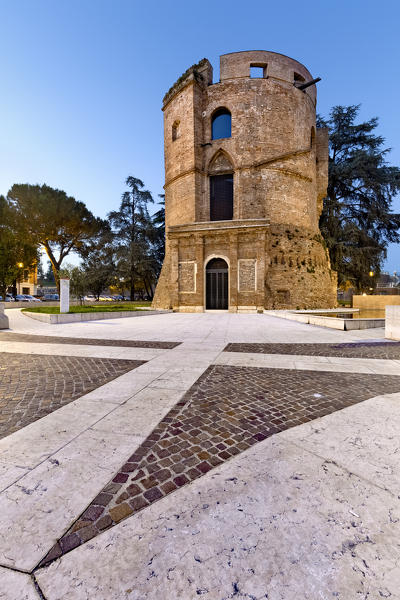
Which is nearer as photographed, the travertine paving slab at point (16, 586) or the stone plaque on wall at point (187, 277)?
the travertine paving slab at point (16, 586)

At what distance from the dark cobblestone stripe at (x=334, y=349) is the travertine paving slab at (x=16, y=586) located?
5252 millimetres

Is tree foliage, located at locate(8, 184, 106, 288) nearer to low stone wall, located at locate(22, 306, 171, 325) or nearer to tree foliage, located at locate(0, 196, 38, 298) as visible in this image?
tree foliage, located at locate(0, 196, 38, 298)

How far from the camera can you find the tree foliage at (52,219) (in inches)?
1240

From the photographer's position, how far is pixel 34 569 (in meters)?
1.21

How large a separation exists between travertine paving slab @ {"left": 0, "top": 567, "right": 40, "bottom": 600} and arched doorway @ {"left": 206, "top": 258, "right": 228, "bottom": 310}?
1933cm

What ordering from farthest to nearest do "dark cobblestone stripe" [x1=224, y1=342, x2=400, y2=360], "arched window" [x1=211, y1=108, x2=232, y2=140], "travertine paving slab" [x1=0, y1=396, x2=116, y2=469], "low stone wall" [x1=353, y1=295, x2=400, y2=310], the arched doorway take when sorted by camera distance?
"arched window" [x1=211, y1=108, x2=232, y2=140] < the arched doorway < "low stone wall" [x1=353, y1=295, x2=400, y2=310] < "dark cobblestone stripe" [x1=224, y1=342, x2=400, y2=360] < "travertine paving slab" [x1=0, y1=396, x2=116, y2=469]

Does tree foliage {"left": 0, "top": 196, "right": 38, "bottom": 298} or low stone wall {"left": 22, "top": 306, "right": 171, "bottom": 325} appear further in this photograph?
tree foliage {"left": 0, "top": 196, "right": 38, "bottom": 298}

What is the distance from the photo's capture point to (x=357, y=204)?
28.3 metres

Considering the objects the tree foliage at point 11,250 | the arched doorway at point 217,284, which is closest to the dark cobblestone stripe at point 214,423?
the arched doorway at point 217,284

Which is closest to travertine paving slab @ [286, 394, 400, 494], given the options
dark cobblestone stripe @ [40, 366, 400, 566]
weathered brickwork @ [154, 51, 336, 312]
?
dark cobblestone stripe @ [40, 366, 400, 566]

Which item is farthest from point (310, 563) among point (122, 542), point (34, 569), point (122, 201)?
point (122, 201)

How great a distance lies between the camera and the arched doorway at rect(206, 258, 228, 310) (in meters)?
20.4

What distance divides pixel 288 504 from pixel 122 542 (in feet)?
3.31

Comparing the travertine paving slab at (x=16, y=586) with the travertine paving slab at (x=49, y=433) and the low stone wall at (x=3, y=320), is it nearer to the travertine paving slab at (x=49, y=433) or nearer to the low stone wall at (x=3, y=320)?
the travertine paving slab at (x=49, y=433)
